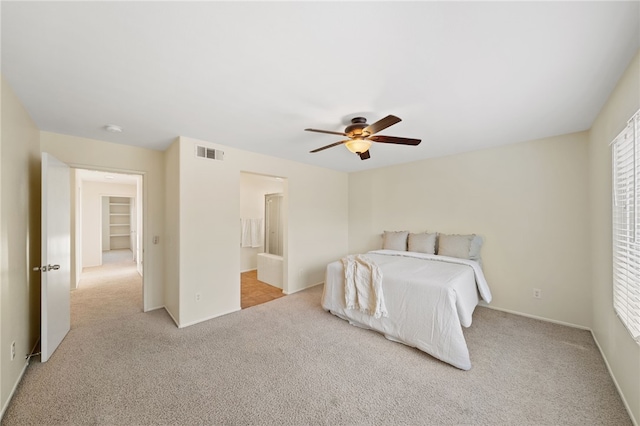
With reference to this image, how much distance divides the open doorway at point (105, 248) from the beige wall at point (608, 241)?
515 centimetres

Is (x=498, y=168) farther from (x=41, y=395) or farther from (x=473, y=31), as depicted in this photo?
(x=41, y=395)

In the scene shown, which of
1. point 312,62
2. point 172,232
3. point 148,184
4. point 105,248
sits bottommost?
point 105,248

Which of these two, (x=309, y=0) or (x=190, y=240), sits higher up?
(x=309, y=0)

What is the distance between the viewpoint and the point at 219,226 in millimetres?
3383

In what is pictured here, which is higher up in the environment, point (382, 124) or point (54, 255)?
point (382, 124)

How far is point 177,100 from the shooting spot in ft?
6.93

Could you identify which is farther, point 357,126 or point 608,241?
point 357,126

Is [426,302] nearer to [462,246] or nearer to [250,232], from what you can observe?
[462,246]

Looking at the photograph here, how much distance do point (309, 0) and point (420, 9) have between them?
0.55 metres

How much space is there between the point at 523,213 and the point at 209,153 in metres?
4.37

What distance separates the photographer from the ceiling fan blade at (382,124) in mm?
1953

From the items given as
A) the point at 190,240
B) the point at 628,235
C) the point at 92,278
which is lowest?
the point at 92,278

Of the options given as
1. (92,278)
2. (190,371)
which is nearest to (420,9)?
(190,371)

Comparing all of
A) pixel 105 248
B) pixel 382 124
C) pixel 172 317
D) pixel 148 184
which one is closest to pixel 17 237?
pixel 148 184
